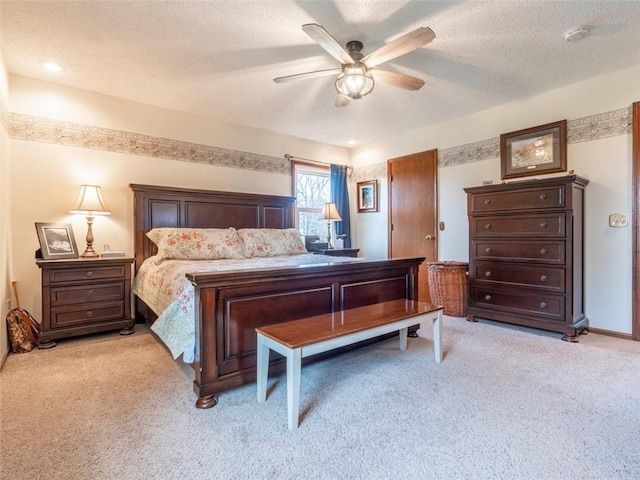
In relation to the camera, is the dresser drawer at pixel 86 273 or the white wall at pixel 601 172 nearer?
the dresser drawer at pixel 86 273

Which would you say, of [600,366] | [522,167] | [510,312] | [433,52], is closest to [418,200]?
[522,167]

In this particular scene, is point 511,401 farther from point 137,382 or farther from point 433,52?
point 433,52

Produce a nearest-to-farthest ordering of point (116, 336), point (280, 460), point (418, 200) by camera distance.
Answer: point (280, 460) → point (116, 336) → point (418, 200)

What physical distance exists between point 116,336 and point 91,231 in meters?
1.11

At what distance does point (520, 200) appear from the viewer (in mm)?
3268

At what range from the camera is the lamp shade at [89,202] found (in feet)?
10.3

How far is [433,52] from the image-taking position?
2686mm

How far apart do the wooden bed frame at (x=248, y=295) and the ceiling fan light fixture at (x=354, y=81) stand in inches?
53.3

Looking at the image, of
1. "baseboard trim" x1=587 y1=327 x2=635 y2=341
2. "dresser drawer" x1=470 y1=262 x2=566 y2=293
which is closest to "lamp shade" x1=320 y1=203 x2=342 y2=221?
"dresser drawer" x1=470 y1=262 x2=566 y2=293

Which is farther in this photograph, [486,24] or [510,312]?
[510,312]

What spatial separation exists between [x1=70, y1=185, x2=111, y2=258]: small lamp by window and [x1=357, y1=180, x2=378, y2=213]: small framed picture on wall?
3765 millimetres

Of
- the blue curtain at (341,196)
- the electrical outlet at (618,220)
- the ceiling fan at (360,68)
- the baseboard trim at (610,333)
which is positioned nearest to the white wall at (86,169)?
the blue curtain at (341,196)

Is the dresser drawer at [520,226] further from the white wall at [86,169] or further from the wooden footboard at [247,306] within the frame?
the white wall at [86,169]

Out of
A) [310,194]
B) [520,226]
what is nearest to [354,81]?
[520,226]
